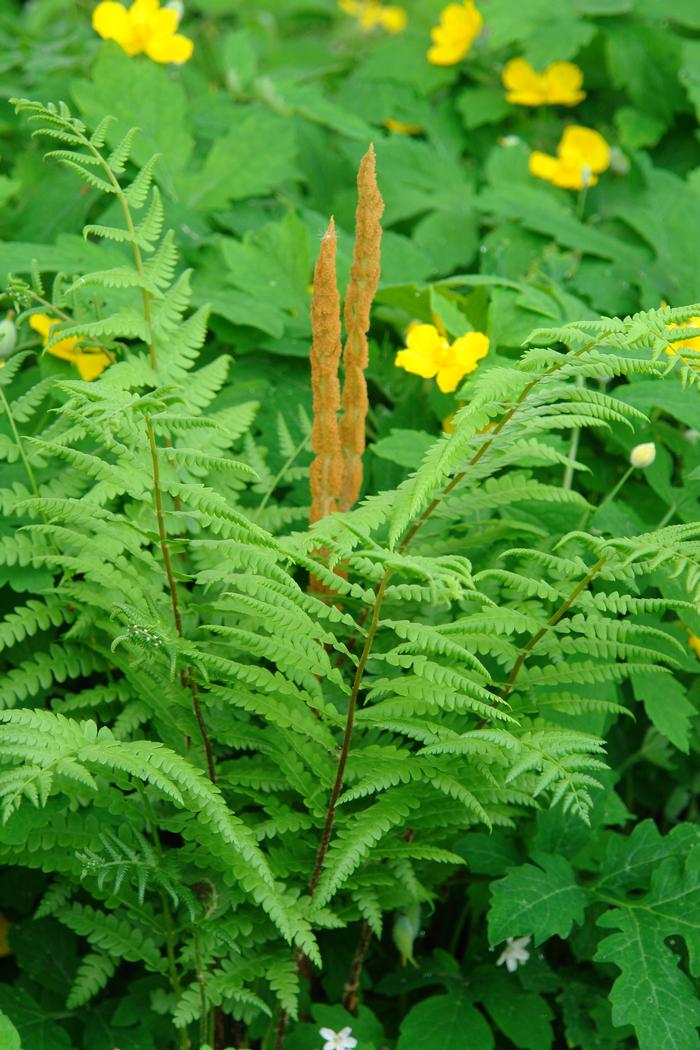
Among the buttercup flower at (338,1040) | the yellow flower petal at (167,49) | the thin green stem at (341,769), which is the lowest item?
the buttercup flower at (338,1040)

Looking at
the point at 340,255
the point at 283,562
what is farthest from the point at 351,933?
the point at 340,255

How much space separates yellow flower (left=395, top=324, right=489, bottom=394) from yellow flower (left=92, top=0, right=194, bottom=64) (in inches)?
44.8

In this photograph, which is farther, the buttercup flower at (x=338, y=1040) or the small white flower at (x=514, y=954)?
the small white flower at (x=514, y=954)

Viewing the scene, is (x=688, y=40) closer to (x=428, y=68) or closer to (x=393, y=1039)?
(x=428, y=68)

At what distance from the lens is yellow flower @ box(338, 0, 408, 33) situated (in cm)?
396

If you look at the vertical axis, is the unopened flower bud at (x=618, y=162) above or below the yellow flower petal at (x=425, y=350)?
below

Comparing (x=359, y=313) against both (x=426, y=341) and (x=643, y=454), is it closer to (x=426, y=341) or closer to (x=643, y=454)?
(x=426, y=341)

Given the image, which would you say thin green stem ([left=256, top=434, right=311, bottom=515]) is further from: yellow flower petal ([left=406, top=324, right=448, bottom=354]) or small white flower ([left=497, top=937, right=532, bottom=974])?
small white flower ([left=497, top=937, right=532, bottom=974])

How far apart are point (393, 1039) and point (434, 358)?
3.93 feet

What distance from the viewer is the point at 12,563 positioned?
5.65 feet

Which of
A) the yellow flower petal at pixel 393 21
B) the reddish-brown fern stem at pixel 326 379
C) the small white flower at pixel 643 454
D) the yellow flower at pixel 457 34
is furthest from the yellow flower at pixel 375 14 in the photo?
the reddish-brown fern stem at pixel 326 379

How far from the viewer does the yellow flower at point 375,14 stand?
396 centimetres

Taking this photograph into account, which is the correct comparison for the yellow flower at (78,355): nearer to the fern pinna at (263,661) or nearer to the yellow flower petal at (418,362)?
the fern pinna at (263,661)

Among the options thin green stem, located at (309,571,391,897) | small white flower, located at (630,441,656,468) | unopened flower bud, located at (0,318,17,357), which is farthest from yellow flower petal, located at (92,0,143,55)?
thin green stem, located at (309,571,391,897)
